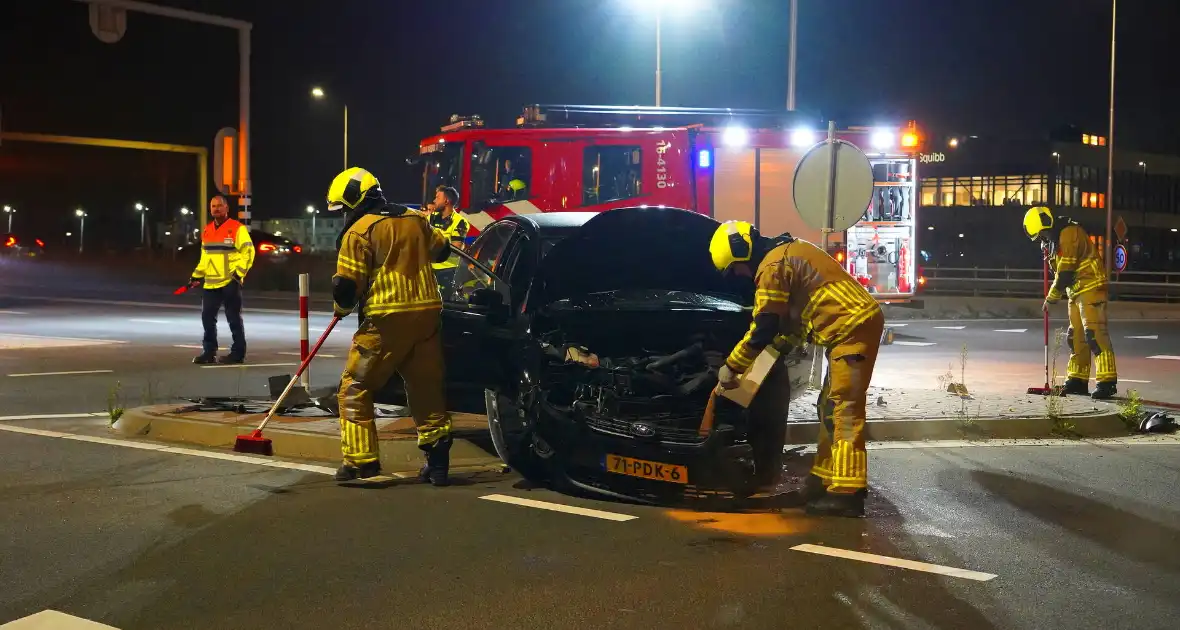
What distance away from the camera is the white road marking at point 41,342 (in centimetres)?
1599

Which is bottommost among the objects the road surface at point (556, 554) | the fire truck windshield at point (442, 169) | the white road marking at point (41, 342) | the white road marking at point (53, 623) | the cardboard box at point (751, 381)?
the white road marking at point (53, 623)

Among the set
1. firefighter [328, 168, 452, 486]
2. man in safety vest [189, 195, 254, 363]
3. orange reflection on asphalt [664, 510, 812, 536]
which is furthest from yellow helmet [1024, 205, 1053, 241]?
man in safety vest [189, 195, 254, 363]

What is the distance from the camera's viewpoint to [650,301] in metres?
7.39

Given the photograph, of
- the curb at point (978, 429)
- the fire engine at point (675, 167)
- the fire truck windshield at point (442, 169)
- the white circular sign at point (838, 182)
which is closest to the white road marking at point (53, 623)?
the curb at point (978, 429)

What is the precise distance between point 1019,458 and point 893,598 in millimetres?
3789

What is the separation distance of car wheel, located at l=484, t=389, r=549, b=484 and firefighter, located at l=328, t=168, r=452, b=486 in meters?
0.29

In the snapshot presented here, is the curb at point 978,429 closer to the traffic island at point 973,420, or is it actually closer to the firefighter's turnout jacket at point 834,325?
the traffic island at point 973,420

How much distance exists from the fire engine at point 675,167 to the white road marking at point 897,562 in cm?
1028

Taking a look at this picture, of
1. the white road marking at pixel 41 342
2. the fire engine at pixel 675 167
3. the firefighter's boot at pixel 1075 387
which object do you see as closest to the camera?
the firefighter's boot at pixel 1075 387

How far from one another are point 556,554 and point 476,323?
2.56 m

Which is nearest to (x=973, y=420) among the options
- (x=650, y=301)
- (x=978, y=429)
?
(x=978, y=429)

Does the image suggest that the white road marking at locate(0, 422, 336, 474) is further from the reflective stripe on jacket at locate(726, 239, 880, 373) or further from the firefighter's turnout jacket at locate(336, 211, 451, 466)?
the reflective stripe on jacket at locate(726, 239, 880, 373)

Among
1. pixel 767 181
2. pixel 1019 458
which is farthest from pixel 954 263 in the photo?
pixel 1019 458

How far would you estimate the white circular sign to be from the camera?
9.66 m
